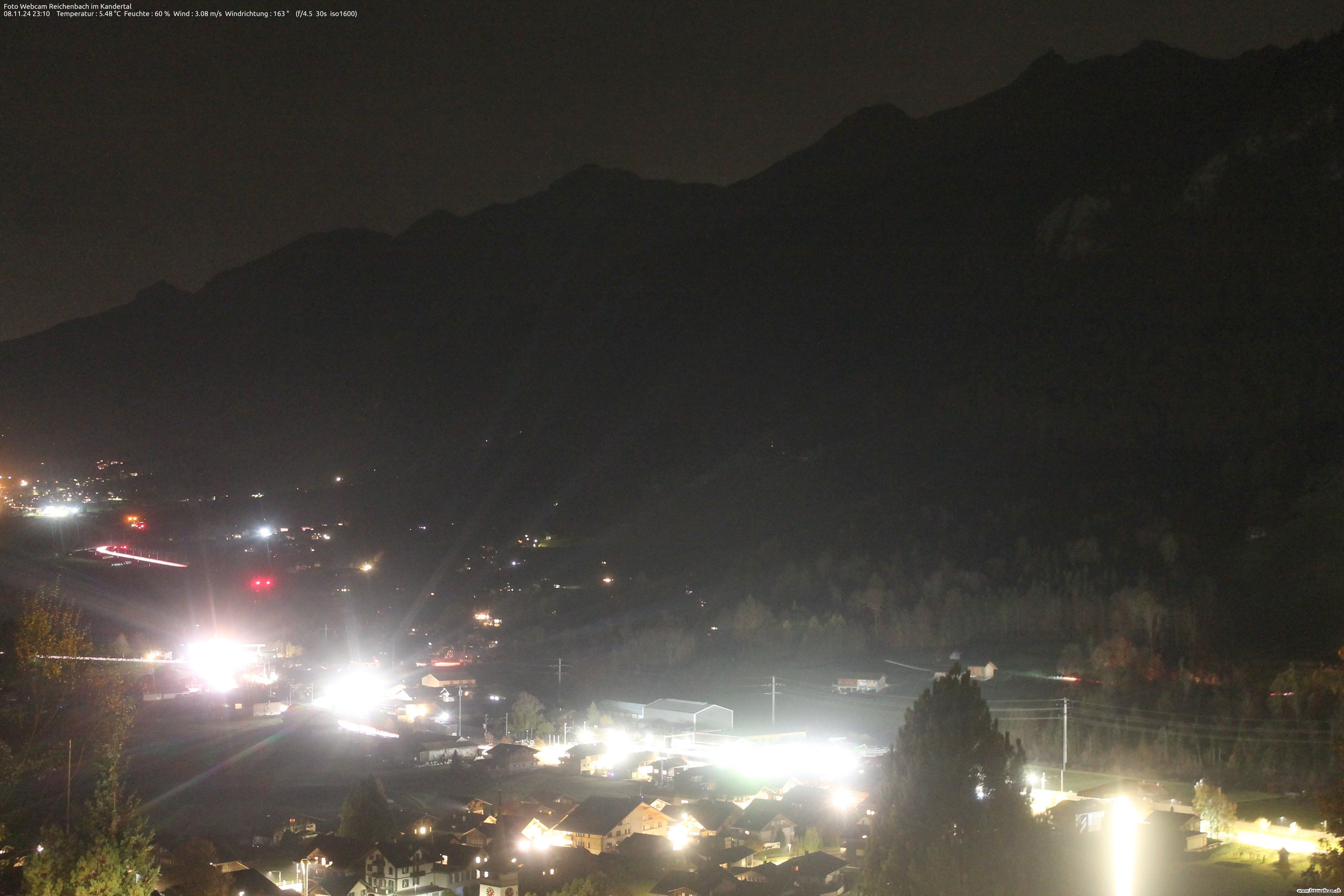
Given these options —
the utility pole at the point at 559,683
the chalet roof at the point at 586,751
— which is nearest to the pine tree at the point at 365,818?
the chalet roof at the point at 586,751

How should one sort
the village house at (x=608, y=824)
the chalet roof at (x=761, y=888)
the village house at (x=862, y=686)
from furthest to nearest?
the village house at (x=862, y=686) → the village house at (x=608, y=824) → the chalet roof at (x=761, y=888)

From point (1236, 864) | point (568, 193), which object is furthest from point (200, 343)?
point (1236, 864)

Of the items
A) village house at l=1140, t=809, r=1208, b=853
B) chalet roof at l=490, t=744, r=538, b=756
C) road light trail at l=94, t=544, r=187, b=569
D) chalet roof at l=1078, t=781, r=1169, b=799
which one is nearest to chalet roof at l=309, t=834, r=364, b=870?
chalet roof at l=490, t=744, r=538, b=756

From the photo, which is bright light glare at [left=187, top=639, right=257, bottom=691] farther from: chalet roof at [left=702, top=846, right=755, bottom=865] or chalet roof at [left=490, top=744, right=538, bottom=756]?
chalet roof at [left=702, top=846, right=755, bottom=865]

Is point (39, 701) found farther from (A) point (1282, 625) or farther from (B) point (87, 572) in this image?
(A) point (1282, 625)

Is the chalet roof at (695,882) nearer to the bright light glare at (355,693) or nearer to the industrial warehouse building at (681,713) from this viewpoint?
the industrial warehouse building at (681,713)

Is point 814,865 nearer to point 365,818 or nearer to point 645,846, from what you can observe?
point 645,846

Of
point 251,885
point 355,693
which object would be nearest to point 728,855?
point 251,885

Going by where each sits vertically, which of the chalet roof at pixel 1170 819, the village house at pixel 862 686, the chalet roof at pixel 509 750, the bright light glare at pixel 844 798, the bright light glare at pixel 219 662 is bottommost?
the chalet roof at pixel 509 750
